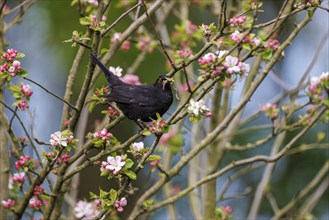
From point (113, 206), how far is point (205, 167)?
215cm

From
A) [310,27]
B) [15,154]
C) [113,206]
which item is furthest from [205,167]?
[310,27]

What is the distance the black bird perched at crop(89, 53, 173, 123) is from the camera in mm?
4191

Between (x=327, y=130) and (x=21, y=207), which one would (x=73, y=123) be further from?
(x=327, y=130)

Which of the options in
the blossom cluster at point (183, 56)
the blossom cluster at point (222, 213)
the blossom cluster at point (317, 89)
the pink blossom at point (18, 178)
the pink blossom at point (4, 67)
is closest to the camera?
the pink blossom at point (4, 67)

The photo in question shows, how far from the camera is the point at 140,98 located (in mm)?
4270

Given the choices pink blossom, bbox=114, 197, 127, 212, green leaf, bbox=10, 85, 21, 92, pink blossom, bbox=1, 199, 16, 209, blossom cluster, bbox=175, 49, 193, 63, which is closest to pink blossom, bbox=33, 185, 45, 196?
pink blossom, bbox=1, 199, 16, 209

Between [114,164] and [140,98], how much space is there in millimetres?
1076

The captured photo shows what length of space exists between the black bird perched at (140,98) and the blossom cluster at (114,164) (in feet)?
2.96

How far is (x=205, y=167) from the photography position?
540 cm

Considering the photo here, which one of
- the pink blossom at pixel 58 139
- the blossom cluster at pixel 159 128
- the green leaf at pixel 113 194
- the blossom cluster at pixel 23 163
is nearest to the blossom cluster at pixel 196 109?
the blossom cluster at pixel 159 128

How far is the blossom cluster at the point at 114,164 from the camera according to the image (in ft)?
10.6

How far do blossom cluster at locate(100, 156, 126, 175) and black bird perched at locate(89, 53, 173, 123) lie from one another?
0.90 metres

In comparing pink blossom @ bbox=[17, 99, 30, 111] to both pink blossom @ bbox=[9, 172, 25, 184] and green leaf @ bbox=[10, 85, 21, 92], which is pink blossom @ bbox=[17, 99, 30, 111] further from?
pink blossom @ bbox=[9, 172, 25, 184]

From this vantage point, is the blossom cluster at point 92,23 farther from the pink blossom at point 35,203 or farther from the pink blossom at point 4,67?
the pink blossom at point 35,203
